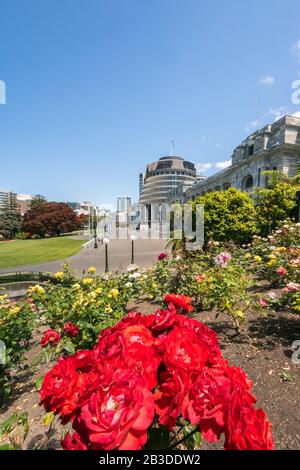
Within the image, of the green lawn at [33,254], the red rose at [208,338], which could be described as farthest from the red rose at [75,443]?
the green lawn at [33,254]

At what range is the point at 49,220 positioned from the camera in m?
63.6

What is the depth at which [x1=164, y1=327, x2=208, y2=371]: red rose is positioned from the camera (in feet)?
3.04

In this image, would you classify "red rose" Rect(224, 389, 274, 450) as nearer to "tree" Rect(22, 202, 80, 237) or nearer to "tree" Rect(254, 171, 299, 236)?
"tree" Rect(254, 171, 299, 236)

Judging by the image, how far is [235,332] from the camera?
3801 millimetres

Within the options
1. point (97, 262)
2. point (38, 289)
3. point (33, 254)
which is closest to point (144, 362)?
point (38, 289)

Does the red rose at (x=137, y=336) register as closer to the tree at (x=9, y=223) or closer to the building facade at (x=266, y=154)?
the building facade at (x=266, y=154)

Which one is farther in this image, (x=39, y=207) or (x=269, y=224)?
(x=39, y=207)

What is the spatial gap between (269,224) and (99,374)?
647 inches

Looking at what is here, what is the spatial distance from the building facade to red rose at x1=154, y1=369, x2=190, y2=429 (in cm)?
3407

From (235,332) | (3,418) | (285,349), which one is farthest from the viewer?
(235,332)

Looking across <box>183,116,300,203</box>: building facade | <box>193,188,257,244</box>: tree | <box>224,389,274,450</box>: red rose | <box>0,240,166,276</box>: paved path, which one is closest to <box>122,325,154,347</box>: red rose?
<box>224,389,274,450</box>: red rose
